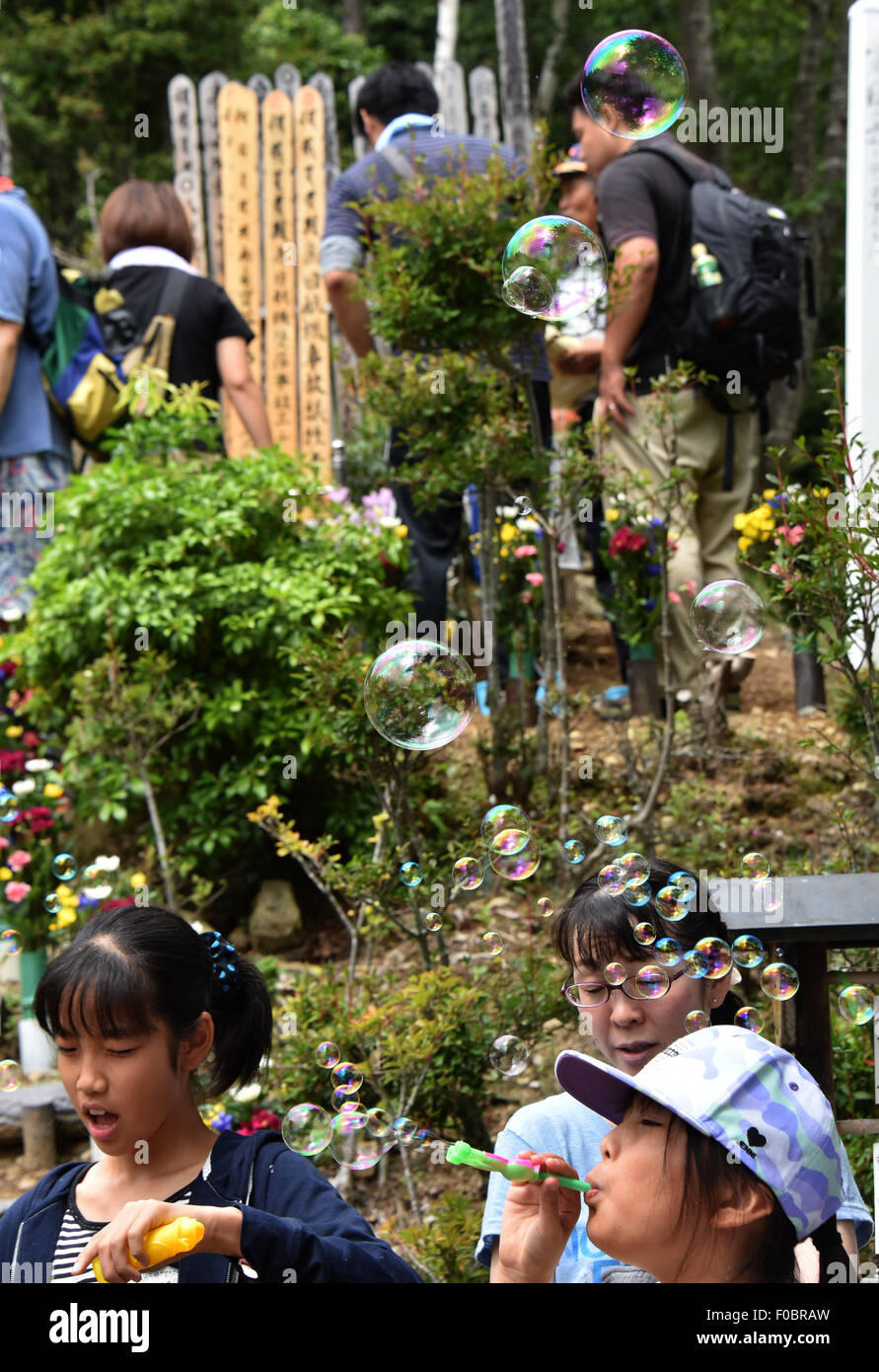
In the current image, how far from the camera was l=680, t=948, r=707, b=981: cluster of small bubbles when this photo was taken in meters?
2.26

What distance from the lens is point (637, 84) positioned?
340 centimetres

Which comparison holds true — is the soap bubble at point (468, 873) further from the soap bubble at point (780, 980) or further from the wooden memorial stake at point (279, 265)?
the wooden memorial stake at point (279, 265)

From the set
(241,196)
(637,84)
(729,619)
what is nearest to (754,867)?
(729,619)

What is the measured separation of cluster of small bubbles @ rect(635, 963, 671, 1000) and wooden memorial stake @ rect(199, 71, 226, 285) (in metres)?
6.38

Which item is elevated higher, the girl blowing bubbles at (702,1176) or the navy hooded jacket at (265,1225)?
the girl blowing bubbles at (702,1176)

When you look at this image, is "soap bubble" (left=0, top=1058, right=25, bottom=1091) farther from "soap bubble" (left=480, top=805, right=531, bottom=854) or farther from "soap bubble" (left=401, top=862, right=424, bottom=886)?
"soap bubble" (left=480, top=805, right=531, bottom=854)

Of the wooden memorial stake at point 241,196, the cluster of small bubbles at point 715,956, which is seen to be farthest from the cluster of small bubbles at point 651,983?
the wooden memorial stake at point 241,196

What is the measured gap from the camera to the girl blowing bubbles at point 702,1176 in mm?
1698

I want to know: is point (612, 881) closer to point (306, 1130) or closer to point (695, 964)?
point (695, 964)

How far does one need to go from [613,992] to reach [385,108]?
409cm

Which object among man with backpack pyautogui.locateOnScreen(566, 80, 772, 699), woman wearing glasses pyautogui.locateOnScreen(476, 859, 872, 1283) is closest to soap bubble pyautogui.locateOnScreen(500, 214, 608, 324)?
man with backpack pyautogui.locateOnScreen(566, 80, 772, 699)

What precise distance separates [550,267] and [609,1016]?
183 centimetres

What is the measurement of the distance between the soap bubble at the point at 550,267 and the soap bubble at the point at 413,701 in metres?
0.85
